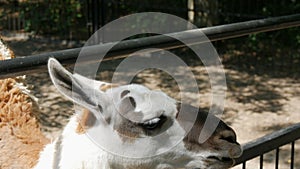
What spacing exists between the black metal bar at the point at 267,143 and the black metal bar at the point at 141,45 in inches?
21.7

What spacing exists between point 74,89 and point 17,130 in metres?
1.23

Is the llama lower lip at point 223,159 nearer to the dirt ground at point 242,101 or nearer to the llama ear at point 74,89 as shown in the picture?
the llama ear at point 74,89

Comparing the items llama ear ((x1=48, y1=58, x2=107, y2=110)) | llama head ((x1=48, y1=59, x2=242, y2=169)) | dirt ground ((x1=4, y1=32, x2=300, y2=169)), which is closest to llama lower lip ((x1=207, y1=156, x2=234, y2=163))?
llama head ((x1=48, y1=59, x2=242, y2=169))

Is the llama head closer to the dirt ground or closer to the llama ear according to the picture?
the llama ear

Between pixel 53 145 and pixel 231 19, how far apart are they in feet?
27.1

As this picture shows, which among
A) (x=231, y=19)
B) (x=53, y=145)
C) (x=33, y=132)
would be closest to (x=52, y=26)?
(x=231, y=19)

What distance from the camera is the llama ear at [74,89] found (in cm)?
194

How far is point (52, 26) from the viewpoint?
11.1 m

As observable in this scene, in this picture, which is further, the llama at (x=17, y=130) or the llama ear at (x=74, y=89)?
the llama at (x=17, y=130)

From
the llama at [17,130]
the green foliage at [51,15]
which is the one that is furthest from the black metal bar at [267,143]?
the green foliage at [51,15]

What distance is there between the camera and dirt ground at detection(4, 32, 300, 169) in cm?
622

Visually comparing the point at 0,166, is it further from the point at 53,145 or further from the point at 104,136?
the point at 104,136

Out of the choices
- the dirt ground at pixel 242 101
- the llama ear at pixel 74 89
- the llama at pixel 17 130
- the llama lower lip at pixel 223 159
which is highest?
the llama ear at pixel 74 89

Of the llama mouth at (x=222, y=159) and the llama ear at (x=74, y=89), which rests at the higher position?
the llama ear at (x=74, y=89)
